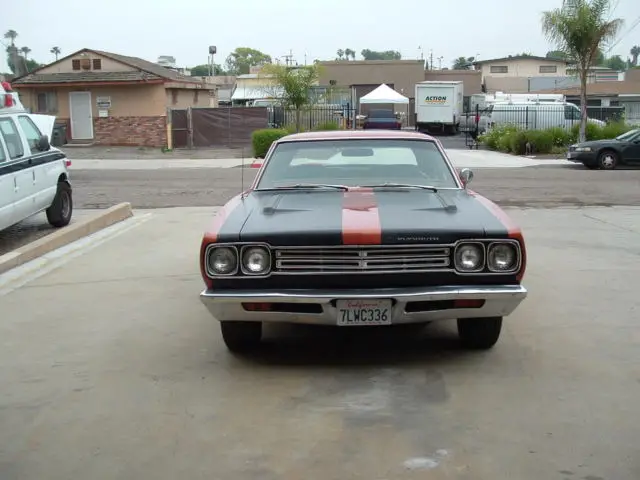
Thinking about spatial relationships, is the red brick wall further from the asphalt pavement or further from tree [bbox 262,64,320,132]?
the asphalt pavement

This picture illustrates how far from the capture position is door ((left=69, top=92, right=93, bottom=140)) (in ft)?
114

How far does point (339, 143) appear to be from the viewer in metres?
7.00

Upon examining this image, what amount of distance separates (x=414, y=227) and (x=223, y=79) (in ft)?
296

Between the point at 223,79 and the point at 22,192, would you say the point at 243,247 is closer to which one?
the point at 22,192

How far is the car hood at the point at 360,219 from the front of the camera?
16.9 feet

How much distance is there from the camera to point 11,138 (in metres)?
10.5

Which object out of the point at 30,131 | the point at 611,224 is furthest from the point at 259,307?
the point at 611,224

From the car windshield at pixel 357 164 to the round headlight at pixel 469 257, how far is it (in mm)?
1395

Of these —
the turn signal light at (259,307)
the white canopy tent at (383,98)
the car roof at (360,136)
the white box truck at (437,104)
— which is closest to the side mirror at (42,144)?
the car roof at (360,136)

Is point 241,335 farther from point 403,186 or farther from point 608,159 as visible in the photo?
point 608,159

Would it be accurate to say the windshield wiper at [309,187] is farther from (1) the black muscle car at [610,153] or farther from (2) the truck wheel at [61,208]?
(1) the black muscle car at [610,153]

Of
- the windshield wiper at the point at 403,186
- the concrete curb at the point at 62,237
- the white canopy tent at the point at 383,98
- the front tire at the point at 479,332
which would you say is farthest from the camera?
the white canopy tent at the point at 383,98

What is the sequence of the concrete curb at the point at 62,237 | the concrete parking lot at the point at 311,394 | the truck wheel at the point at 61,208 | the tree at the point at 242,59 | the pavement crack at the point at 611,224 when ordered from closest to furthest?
the concrete parking lot at the point at 311,394, the concrete curb at the point at 62,237, the pavement crack at the point at 611,224, the truck wheel at the point at 61,208, the tree at the point at 242,59

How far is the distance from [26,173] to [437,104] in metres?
33.2
